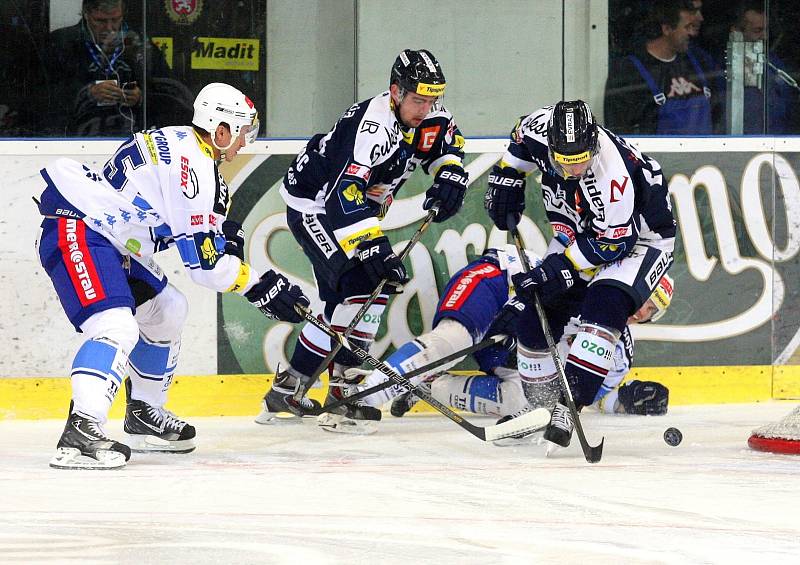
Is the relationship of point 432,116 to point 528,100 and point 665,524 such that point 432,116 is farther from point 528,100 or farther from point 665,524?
point 665,524

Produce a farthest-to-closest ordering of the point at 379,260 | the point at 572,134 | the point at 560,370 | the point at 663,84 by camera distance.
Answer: the point at 663,84, the point at 379,260, the point at 560,370, the point at 572,134

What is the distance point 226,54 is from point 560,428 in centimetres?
221

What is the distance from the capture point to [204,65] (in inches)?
205

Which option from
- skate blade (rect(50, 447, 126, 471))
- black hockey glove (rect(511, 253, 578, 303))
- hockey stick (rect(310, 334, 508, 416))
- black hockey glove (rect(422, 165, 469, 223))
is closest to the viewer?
skate blade (rect(50, 447, 126, 471))

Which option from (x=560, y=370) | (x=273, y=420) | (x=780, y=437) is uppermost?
(x=560, y=370)

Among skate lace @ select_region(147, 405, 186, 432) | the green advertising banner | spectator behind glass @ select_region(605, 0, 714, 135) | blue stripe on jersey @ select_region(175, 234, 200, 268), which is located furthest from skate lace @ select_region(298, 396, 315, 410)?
spectator behind glass @ select_region(605, 0, 714, 135)

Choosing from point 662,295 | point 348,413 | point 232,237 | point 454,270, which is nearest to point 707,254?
point 662,295

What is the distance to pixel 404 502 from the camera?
3.20 m

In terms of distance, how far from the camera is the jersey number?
386 cm

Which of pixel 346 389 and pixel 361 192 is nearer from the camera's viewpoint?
pixel 361 192

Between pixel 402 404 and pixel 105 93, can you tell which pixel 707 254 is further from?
pixel 105 93

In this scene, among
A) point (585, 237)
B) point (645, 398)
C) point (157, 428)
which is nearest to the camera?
point (157, 428)

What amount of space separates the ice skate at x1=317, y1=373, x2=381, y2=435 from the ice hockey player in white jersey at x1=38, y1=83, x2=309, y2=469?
0.63 meters

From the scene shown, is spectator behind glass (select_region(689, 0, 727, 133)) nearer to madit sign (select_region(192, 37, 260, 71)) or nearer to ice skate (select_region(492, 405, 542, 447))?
madit sign (select_region(192, 37, 260, 71))
